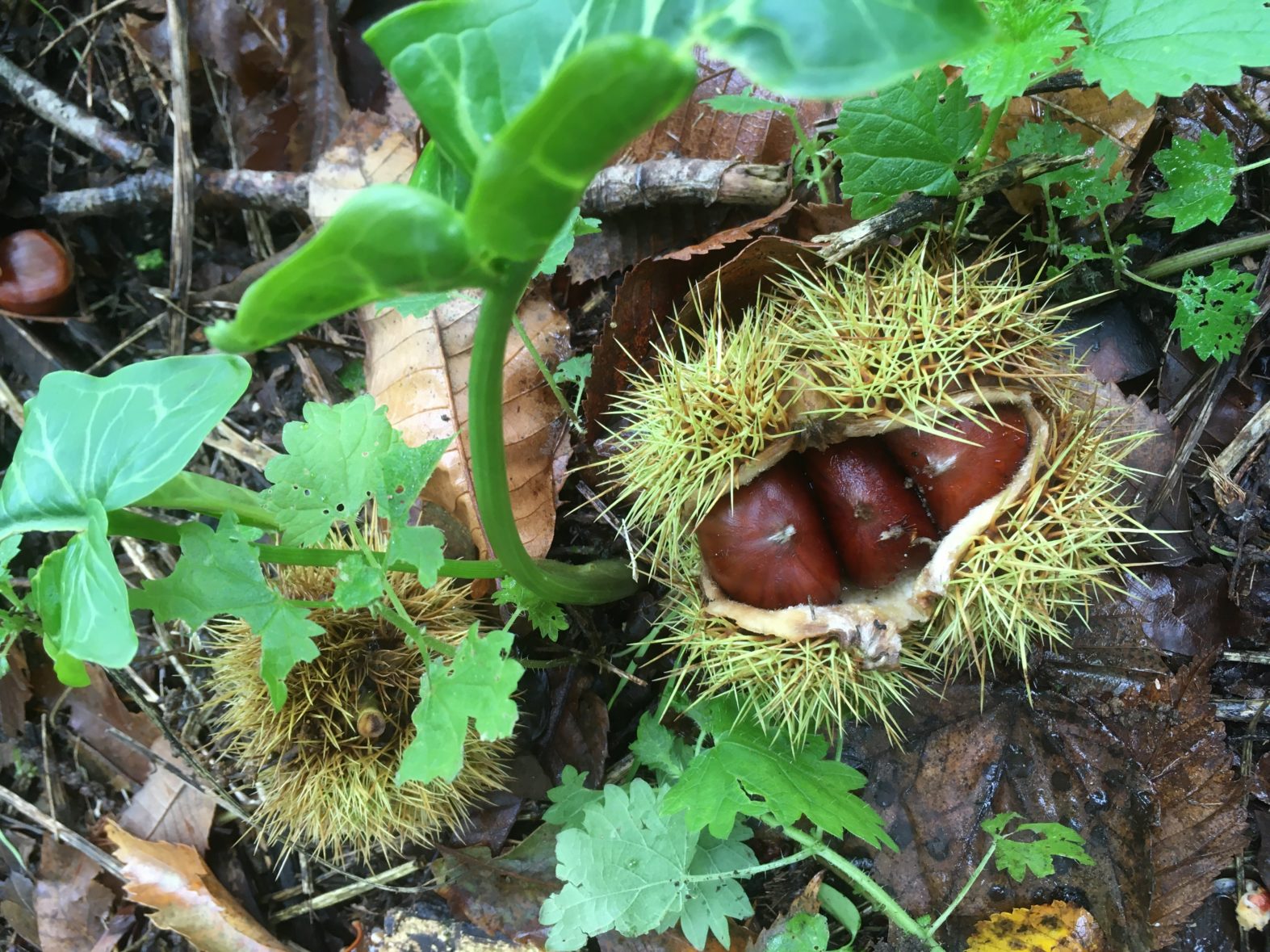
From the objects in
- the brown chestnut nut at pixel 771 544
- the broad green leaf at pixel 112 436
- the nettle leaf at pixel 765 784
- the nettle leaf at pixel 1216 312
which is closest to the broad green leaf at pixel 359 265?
the broad green leaf at pixel 112 436

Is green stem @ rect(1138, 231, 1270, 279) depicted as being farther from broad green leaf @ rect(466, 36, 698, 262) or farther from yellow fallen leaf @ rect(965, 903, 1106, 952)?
broad green leaf @ rect(466, 36, 698, 262)

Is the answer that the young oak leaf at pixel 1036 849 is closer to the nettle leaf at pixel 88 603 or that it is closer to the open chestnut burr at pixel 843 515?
the open chestnut burr at pixel 843 515

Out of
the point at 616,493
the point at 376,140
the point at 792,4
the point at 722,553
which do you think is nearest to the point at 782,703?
the point at 722,553

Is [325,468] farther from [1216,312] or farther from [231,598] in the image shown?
[1216,312]

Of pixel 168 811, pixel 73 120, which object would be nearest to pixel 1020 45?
pixel 73 120

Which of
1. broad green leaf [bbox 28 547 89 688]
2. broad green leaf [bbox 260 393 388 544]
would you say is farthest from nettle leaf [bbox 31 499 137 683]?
broad green leaf [bbox 260 393 388 544]

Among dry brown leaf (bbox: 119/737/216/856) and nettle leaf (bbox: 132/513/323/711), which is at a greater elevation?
nettle leaf (bbox: 132/513/323/711)

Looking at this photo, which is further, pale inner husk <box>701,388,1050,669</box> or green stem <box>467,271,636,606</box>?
pale inner husk <box>701,388,1050,669</box>

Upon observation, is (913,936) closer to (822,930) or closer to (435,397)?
(822,930)
